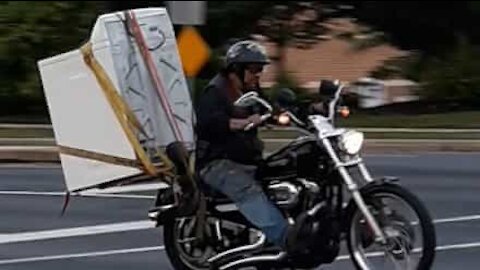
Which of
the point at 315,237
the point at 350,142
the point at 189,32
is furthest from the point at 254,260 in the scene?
the point at 189,32

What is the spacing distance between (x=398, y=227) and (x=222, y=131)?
1.33 metres

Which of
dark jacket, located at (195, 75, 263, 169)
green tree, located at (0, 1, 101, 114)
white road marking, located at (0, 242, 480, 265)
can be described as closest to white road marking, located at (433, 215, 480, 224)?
white road marking, located at (0, 242, 480, 265)

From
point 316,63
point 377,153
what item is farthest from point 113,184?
point 316,63

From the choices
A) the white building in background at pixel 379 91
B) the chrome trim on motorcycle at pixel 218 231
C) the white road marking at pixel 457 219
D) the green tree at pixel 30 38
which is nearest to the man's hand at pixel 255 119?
the chrome trim on motorcycle at pixel 218 231

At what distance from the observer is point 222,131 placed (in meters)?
9.45

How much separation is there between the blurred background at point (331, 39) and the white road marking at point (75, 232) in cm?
1300

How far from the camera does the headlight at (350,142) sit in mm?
9047

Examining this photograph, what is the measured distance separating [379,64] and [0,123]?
845 cm

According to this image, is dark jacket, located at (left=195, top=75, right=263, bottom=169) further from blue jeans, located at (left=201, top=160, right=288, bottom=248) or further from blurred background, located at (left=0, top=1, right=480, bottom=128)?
blurred background, located at (left=0, top=1, right=480, bottom=128)

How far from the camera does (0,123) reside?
84.8 ft

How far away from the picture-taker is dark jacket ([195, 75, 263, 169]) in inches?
372

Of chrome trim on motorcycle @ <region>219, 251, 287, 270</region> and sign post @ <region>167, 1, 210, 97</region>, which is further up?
chrome trim on motorcycle @ <region>219, 251, 287, 270</region>

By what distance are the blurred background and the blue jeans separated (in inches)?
661

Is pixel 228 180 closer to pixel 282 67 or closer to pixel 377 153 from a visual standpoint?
pixel 377 153
